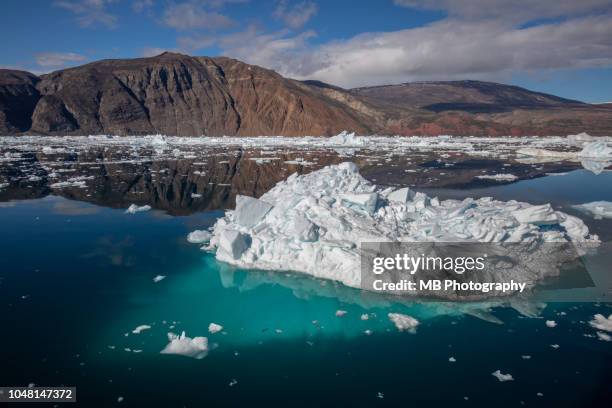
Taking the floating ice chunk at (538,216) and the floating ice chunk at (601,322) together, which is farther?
the floating ice chunk at (538,216)

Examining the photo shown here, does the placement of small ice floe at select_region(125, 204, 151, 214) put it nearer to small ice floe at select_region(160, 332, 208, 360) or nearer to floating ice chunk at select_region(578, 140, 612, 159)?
small ice floe at select_region(160, 332, 208, 360)

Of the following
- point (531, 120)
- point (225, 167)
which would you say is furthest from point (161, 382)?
point (531, 120)

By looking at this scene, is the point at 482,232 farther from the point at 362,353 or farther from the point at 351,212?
the point at 362,353

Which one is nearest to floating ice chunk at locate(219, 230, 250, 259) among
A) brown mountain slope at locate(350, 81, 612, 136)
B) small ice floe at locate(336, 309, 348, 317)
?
small ice floe at locate(336, 309, 348, 317)

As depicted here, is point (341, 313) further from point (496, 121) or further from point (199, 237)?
point (496, 121)

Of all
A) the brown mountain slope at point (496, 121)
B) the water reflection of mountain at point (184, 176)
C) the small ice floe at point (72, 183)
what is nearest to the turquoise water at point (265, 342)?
the water reflection of mountain at point (184, 176)

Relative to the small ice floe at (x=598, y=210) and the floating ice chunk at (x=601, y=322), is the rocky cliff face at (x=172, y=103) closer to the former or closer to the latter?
→ the small ice floe at (x=598, y=210)
